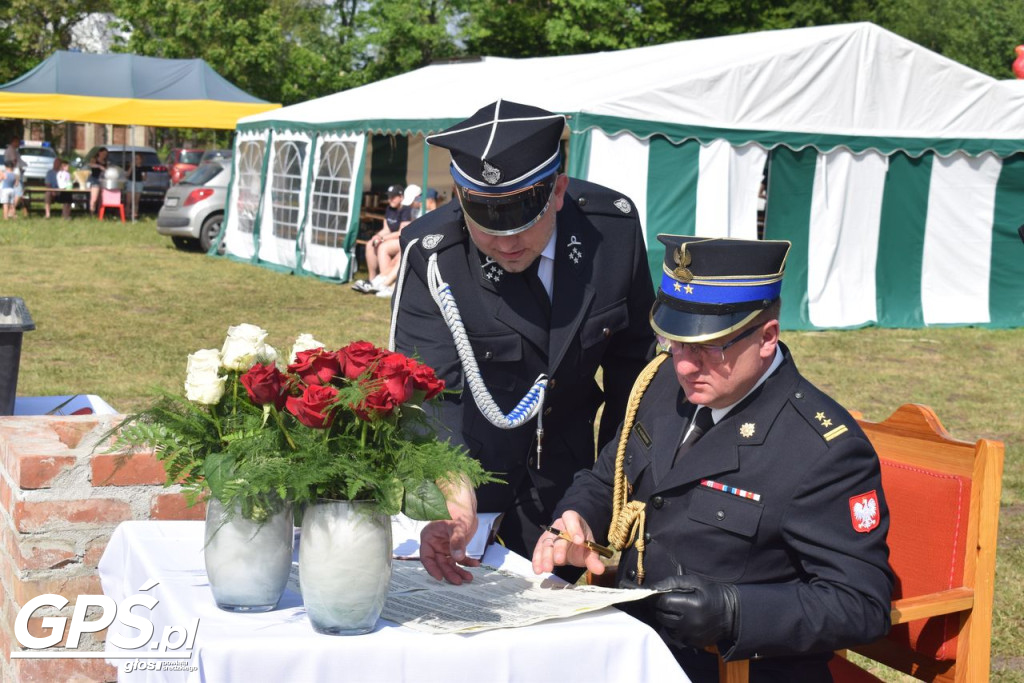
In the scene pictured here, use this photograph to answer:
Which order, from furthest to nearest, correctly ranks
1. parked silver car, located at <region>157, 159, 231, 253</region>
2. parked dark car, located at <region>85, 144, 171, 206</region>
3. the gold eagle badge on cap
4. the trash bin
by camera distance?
parked dark car, located at <region>85, 144, 171, 206</region> < parked silver car, located at <region>157, 159, 231, 253</region> < the trash bin < the gold eagle badge on cap

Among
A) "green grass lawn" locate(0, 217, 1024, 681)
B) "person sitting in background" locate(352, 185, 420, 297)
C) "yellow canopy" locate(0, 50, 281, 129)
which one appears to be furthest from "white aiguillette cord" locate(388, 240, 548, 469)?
"yellow canopy" locate(0, 50, 281, 129)

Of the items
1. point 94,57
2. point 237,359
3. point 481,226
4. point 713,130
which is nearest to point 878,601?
point 481,226

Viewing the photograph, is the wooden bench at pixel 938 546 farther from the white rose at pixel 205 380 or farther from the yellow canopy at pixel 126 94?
the yellow canopy at pixel 126 94

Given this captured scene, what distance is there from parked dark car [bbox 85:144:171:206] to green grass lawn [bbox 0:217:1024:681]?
1031 cm

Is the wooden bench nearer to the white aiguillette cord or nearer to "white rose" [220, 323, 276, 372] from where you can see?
the white aiguillette cord

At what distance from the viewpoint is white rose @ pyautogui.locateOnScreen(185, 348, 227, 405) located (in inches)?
80.0

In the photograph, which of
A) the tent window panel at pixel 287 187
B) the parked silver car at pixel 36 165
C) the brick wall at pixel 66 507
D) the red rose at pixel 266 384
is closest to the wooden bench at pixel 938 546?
the red rose at pixel 266 384

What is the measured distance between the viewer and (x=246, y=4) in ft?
127

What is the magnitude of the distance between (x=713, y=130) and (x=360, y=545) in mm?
11361

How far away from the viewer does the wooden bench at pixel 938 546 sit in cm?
277

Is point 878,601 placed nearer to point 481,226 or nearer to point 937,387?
point 481,226

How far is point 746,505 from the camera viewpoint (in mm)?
2531

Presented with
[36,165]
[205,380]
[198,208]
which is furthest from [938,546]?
[36,165]

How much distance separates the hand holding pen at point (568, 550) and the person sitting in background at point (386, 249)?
12.8m
